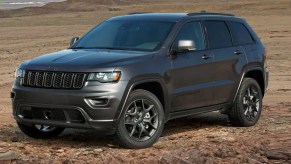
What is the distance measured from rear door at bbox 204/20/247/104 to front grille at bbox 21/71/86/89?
90.7 inches

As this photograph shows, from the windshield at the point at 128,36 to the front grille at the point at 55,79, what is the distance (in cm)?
118

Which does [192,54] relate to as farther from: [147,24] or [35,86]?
[35,86]

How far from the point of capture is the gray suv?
27.6 feet

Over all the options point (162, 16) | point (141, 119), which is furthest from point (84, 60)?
point (162, 16)

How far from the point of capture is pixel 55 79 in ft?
28.0

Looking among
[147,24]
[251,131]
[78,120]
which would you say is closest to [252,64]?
[251,131]

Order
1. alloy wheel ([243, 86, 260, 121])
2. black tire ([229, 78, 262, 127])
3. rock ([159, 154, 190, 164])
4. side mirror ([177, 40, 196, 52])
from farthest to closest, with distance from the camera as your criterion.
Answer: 1. alloy wheel ([243, 86, 260, 121])
2. black tire ([229, 78, 262, 127])
3. side mirror ([177, 40, 196, 52])
4. rock ([159, 154, 190, 164])

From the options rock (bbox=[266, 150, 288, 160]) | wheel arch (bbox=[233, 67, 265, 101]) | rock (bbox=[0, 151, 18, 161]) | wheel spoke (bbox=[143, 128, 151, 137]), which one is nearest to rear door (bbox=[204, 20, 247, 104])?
wheel arch (bbox=[233, 67, 265, 101])

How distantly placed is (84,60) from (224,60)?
237 centimetres

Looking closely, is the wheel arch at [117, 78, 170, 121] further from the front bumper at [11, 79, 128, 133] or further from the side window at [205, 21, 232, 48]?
Result: the side window at [205, 21, 232, 48]

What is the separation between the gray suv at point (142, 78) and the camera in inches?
331

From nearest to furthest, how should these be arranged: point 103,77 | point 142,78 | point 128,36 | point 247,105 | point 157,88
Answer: point 103,77
point 142,78
point 157,88
point 128,36
point 247,105

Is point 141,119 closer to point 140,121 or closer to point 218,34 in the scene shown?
point 140,121

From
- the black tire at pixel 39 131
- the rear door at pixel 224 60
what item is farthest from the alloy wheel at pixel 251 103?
the black tire at pixel 39 131
